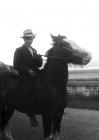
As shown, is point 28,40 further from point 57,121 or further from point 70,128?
point 70,128

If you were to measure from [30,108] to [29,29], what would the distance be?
1.71 m

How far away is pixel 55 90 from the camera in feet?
23.9

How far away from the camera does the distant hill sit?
56.8ft

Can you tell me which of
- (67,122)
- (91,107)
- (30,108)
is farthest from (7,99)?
(91,107)

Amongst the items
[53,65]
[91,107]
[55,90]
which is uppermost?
[53,65]

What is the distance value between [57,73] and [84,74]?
1088 cm

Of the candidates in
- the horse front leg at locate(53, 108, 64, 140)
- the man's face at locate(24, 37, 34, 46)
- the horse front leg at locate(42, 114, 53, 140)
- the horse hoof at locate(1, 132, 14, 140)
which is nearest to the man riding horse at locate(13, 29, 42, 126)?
the man's face at locate(24, 37, 34, 46)

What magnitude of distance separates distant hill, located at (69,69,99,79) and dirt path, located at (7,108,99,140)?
527 centimetres

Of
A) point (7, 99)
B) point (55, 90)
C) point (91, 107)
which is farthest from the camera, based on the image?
point (91, 107)

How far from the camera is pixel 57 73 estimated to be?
732 centimetres

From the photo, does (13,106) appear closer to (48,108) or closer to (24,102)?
(24,102)

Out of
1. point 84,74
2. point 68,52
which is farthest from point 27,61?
point 84,74

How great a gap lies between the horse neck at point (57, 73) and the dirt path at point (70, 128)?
1746 mm

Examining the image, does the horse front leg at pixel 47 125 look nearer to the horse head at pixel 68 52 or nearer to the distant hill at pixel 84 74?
the horse head at pixel 68 52
